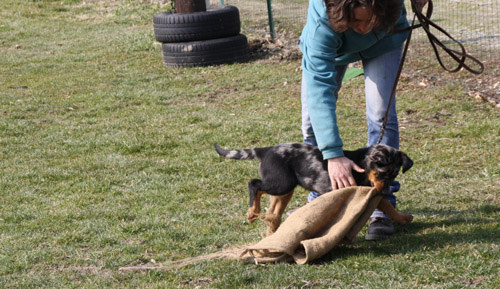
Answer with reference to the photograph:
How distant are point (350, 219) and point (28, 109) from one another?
6169 millimetres

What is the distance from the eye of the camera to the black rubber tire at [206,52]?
10484 mm

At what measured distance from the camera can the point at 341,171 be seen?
3777 millimetres

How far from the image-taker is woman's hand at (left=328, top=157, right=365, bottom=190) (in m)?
3.73

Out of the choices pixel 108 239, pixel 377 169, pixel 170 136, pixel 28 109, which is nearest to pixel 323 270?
pixel 377 169

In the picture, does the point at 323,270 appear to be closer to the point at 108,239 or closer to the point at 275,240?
the point at 275,240

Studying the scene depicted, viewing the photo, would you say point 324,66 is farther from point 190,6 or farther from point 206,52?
point 190,6

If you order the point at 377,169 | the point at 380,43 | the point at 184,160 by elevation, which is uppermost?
the point at 380,43

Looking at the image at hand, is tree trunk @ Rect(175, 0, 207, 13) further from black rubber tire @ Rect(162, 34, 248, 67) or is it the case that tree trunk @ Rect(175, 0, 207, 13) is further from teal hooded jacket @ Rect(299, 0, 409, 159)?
teal hooded jacket @ Rect(299, 0, 409, 159)

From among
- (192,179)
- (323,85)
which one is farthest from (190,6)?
(323,85)

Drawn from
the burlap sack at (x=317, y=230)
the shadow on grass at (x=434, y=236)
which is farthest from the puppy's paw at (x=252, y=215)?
the shadow on grass at (x=434, y=236)

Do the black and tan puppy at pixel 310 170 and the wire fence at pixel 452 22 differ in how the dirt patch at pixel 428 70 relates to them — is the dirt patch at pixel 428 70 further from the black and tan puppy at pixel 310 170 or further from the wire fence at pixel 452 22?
the black and tan puppy at pixel 310 170

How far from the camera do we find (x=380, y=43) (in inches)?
159

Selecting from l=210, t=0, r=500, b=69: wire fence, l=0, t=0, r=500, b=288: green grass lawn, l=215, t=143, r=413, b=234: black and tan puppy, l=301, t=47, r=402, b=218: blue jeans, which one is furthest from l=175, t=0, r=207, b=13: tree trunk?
l=215, t=143, r=413, b=234: black and tan puppy

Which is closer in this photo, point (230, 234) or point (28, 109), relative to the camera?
point (230, 234)
